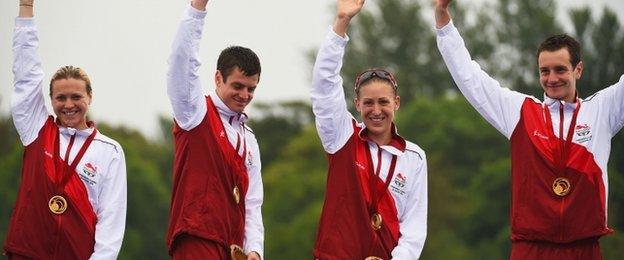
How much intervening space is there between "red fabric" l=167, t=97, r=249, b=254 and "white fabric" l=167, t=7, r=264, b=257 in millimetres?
129

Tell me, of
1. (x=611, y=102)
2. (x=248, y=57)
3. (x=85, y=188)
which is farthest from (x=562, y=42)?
(x=85, y=188)

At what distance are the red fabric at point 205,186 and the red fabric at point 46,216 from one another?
2.89 feet

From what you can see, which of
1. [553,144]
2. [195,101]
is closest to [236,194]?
[195,101]

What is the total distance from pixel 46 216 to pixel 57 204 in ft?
0.44

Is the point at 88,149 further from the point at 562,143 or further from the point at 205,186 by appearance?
the point at 562,143

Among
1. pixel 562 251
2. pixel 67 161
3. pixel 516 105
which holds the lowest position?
pixel 562 251

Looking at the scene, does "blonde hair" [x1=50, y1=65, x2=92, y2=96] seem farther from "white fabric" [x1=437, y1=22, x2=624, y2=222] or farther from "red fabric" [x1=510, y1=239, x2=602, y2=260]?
"red fabric" [x1=510, y1=239, x2=602, y2=260]

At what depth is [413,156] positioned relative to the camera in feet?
41.4

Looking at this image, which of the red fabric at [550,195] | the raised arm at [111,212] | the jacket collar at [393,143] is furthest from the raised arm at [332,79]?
the raised arm at [111,212]

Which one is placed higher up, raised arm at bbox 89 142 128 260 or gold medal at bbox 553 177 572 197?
gold medal at bbox 553 177 572 197

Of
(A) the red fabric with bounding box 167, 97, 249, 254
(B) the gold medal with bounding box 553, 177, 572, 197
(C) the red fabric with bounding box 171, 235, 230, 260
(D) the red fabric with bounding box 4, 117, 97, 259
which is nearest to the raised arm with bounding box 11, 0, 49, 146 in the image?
(D) the red fabric with bounding box 4, 117, 97, 259

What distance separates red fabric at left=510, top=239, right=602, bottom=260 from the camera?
12.1m

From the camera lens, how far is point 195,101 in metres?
11.9

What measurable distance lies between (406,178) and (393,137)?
1.22 ft
